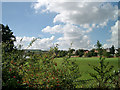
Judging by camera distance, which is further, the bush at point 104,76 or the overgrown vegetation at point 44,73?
the bush at point 104,76

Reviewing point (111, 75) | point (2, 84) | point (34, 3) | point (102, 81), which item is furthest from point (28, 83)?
point (34, 3)

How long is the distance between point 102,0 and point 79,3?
2.06 ft

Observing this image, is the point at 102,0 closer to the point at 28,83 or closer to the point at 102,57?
the point at 102,57

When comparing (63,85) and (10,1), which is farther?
(10,1)

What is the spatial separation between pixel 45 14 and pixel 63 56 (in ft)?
4.34

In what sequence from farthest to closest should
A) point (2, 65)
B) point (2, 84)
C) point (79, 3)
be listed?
point (79, 3) < point (2, 65) < point (2, 84)

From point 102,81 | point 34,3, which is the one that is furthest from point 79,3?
point 102,81

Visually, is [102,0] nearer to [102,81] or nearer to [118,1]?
[118,1]

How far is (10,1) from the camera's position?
310 cm

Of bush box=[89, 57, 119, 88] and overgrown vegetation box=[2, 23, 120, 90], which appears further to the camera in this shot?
bush box=[89, 57, 119, 88]

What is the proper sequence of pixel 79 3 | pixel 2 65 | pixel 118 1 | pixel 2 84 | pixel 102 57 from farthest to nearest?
1. pixel 79 3
2. pixel 118 1
3. pixel 102 57
4. pixel 2 65
5. pixel 2 84

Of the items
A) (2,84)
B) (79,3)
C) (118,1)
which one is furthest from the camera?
(79,3)

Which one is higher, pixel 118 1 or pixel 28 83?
pixel 118 1

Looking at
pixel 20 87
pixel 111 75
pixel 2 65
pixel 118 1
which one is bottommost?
pixel 20 87
